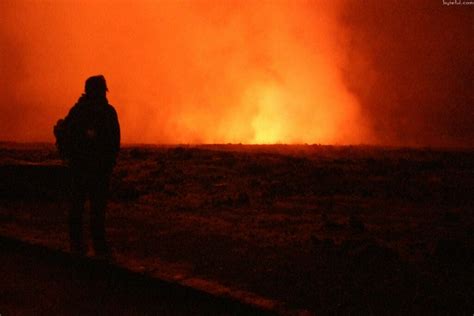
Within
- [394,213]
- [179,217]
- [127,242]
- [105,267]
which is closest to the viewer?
[105,267]

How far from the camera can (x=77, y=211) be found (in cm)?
647

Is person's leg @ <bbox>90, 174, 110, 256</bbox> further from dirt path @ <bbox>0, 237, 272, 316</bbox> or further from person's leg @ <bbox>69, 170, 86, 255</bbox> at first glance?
dirt path @ <bbox>0, 237, 272, 316</bbox>

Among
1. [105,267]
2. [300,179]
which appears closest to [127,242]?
[105,267]

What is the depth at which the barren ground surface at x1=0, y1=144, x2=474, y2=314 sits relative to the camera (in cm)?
548

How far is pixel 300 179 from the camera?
16.1m

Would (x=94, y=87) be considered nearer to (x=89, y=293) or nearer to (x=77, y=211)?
(x=77, y=211)

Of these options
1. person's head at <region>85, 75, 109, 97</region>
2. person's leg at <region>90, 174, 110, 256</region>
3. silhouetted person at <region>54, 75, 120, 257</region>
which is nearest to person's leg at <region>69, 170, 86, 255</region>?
silhouetted person at <region>54, 75, 120, 257</region>

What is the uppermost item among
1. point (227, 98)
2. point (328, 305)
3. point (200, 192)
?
point (227, 98)

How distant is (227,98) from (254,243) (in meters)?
50.5

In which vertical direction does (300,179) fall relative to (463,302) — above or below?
above

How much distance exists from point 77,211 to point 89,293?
1304 mm

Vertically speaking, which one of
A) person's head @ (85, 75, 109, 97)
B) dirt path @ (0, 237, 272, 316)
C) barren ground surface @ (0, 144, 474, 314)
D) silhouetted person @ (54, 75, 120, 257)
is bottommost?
dirt path @ (0, 237, 272, 316)

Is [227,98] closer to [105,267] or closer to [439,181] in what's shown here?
[439,181]

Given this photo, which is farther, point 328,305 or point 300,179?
point 300,179
